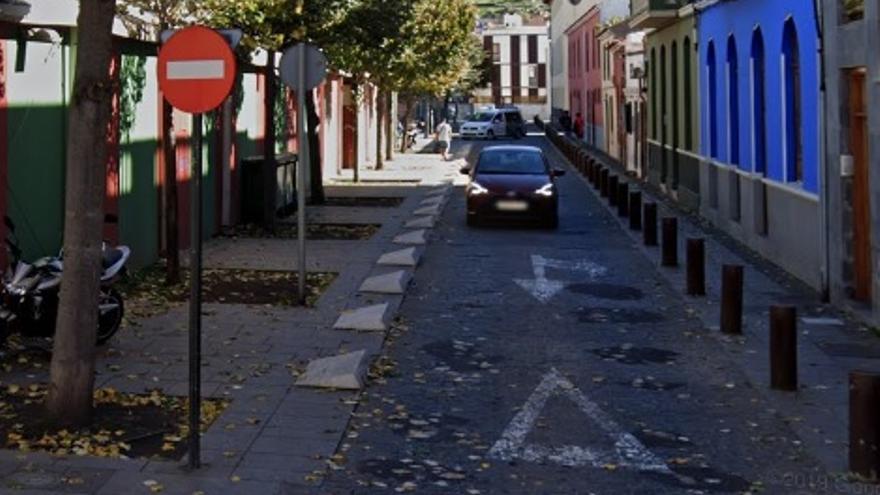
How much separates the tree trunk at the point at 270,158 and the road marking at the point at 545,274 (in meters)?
4.50

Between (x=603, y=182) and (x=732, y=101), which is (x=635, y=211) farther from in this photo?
(x=603, y=182)

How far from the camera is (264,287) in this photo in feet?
43.0

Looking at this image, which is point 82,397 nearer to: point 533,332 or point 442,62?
point 533,332

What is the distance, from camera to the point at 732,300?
1074cm

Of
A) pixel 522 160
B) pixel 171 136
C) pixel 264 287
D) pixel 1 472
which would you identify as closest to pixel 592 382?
pixel 1 472

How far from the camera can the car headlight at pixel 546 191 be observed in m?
20.4

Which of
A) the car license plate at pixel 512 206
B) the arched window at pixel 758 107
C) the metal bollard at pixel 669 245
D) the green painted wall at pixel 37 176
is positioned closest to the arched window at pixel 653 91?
the car license plate at pixel 512 206

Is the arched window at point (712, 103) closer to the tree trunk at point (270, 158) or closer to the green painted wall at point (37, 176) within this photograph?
the tree trunk at point (270, 158)

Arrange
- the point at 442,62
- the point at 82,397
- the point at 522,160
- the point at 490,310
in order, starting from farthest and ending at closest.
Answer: the point at 442,62
the point at 522,160
the point at 490,310
the point at 82,397

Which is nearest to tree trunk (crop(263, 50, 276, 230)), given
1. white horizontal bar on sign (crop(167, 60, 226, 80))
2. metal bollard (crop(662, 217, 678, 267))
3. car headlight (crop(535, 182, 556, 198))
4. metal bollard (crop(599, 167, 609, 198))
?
car headlight (crop(535, 182, 556, 198))

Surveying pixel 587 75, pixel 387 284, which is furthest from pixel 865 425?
pixel 587 75

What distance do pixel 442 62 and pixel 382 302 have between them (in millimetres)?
22422

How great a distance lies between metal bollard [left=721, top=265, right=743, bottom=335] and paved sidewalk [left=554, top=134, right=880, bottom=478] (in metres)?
0.12

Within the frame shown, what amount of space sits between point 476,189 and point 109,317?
11.7m
